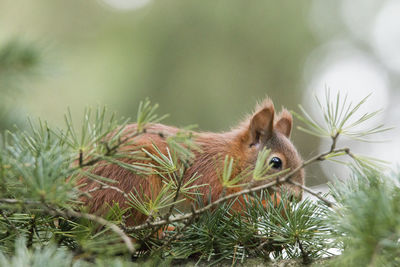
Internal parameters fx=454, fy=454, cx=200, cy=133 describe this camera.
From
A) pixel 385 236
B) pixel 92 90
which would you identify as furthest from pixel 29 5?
pixel 385 236

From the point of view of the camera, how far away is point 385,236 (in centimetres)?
87

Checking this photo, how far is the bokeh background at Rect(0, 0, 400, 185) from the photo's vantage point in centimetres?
546

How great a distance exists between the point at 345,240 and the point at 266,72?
5.18 meters

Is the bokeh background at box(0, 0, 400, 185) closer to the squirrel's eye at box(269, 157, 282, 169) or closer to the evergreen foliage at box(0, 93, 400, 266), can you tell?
the squirrel's eye at box(269, 157, 282, 169)

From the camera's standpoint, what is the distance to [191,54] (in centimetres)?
574

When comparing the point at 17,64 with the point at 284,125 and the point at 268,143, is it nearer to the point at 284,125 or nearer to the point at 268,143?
the point at 268,143

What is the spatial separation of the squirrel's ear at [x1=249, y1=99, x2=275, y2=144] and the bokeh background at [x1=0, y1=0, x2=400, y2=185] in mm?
2835

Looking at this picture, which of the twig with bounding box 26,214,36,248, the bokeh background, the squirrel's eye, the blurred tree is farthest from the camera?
the bokeh background

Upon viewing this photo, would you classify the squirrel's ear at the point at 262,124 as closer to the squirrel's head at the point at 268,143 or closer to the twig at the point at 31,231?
the squirrel's head at the point at 268,143

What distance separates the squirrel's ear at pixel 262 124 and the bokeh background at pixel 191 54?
284cm

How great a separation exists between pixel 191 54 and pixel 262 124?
358 centimetres

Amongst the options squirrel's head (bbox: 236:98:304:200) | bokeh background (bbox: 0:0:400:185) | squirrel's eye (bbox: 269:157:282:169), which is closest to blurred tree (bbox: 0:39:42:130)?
squirrel's head (bbox: 236:98:304:200)

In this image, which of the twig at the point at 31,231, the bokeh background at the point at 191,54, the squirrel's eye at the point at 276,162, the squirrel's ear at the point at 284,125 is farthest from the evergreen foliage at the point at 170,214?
the bokeh background at the point at 191,54

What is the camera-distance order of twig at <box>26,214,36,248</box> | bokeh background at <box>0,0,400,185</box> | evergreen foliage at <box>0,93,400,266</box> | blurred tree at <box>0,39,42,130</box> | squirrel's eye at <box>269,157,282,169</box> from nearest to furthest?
evergreen foliage at <box>0,93,400,266</box>, twig at <box>26,214,36,248</box>, blurred tree at <box>0,39,42,130</box>, squirrel's eye at <box>269,157,282,169</box>, bokeh background at <box>0,0,400,185</box>
